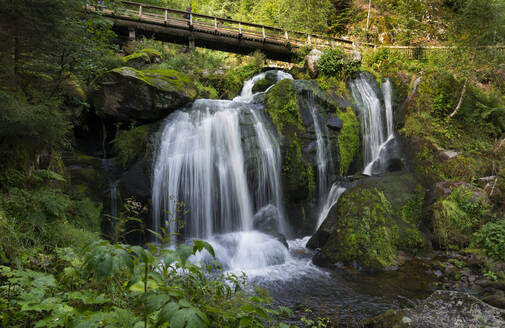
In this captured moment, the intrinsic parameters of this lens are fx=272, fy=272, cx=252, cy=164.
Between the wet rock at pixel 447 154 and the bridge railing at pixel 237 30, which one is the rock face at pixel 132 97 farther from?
the wet rock at pixel 447 154

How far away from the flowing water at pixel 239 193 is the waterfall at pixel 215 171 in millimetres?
26

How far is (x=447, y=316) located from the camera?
147 inches

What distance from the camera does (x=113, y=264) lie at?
133cm

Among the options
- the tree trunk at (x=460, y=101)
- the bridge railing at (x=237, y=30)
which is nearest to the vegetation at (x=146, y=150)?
the tree trunk at (x=460, y=101)

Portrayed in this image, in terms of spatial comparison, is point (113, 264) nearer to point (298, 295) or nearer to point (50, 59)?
point (298, 295)

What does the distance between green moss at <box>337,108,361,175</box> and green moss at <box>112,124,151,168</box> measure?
6300 millimetres

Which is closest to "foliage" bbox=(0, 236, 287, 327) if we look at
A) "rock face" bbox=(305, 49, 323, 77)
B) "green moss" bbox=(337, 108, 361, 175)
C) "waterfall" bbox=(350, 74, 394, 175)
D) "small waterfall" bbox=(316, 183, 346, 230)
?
"small waterfall" bbox=(316, 183, 346, 230)

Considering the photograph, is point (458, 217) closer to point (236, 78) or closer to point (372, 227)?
point (372, 227)

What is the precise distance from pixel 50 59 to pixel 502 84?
14773 millimetres

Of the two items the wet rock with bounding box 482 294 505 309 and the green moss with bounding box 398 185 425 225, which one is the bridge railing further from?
the wet rock with bounding box 482 294 505 309

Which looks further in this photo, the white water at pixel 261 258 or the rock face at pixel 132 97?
the rock face at pixel 132 97

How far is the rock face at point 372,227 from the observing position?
20.3ft

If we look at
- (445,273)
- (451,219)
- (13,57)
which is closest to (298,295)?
(445,273)

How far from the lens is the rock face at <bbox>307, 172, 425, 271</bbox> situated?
244 inches
